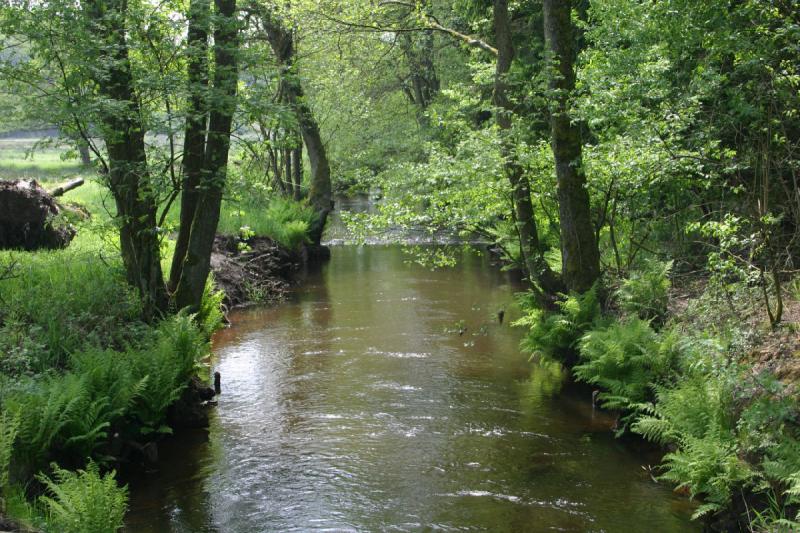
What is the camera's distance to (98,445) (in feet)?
24.3

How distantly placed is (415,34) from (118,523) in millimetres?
17121

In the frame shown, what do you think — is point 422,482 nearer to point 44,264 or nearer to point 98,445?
point 98,445

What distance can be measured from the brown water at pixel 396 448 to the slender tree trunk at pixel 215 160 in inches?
61.4

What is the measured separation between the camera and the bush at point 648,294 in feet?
32.9

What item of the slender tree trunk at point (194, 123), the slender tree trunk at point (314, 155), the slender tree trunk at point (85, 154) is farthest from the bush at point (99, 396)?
the slender tree trunk at point (314, 155)

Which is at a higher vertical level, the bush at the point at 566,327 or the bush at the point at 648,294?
the bush at the point at 648,294

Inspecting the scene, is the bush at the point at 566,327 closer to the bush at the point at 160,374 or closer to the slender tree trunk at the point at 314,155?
the bush at the point at 160,374

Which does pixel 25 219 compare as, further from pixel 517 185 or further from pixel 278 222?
pixel 517 185

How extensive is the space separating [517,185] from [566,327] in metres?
2.54

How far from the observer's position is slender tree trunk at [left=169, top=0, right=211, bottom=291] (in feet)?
31.7

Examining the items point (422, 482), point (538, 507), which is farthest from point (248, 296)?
point (538, 507)

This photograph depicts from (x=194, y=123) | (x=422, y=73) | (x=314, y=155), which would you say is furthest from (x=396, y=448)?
(x=422, y=73)

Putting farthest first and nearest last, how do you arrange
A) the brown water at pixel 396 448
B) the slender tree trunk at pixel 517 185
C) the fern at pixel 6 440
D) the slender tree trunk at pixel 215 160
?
the slender tree trunk at pixel 517 185, the slender tree trunk at pixel 215 160, the brown water at pixel 396 448, the fern at pixel 6 440

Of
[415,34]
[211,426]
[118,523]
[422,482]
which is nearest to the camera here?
[118,523]
